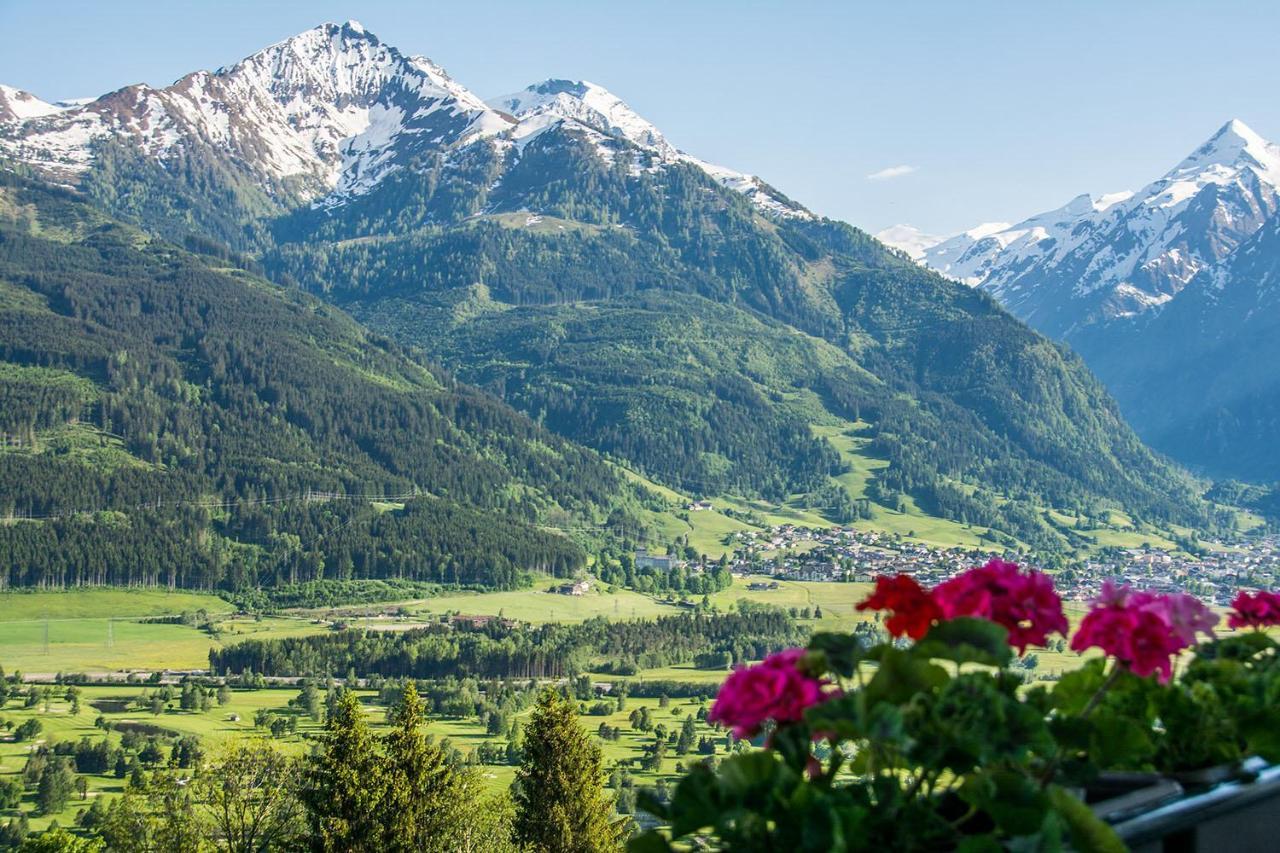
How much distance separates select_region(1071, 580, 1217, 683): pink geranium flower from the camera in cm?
635

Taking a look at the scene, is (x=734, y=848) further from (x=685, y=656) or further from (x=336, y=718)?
(x=685, y=656)

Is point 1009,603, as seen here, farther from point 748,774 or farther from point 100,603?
point 100,603

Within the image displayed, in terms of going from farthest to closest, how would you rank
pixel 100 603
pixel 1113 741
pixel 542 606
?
pixel 542 606 < pixel 100 603 < pixel 1113 741

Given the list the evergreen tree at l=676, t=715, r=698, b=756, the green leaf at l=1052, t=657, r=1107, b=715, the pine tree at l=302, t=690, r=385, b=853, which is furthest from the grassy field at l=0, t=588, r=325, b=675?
the green leaf at l=1052, t=657, r=1107, b=715

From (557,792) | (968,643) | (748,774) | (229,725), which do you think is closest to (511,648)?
(229,725)

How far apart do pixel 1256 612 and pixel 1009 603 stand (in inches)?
161

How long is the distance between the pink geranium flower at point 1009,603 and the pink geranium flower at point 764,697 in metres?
0.95

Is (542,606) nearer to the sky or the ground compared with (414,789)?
nearer to the sky

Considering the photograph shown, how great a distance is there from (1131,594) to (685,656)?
149 metres

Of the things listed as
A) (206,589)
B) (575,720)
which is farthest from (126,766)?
(206,589)

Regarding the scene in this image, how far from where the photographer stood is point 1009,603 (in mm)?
6312

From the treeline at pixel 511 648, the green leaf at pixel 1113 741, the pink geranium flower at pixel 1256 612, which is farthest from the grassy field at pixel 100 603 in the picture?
the green leaf at pixel 1113 741

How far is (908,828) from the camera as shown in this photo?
17.0 feet

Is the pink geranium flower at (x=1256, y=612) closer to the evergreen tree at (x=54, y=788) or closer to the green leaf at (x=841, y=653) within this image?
→ the green leaf at (x=841, y=653)
